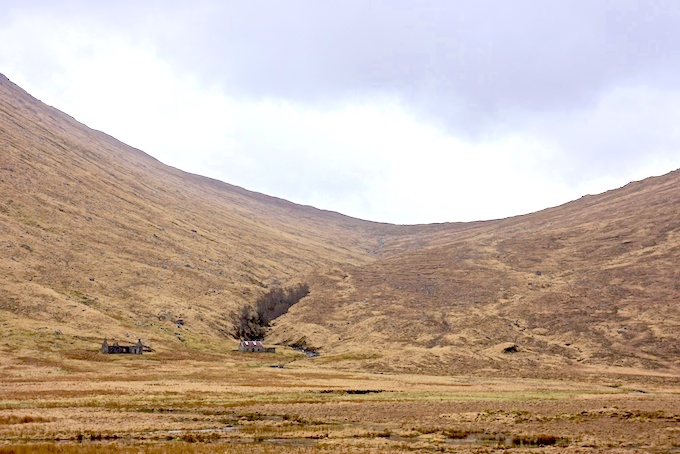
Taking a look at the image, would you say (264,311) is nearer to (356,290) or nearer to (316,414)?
(356,290)

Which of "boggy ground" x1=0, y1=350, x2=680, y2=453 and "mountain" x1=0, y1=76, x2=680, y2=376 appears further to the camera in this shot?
"mountain" x1=0, y1=76, x2=680, y2=376

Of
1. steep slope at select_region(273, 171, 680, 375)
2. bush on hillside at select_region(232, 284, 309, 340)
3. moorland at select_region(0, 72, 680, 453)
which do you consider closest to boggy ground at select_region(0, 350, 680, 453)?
moorland at select_region(0, 72, 680, 453)

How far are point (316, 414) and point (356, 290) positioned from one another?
4314 inches

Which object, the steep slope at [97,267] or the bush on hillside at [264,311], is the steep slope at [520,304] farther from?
the steep slope at [97,267]

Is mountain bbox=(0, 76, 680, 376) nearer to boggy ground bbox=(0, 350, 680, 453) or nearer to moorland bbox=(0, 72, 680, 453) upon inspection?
moorland bbox=(0, 72, 680, 453)

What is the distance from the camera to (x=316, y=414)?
46.6 m

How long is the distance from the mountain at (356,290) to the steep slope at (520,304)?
41 cm

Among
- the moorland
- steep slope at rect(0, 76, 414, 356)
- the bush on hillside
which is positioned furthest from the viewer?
the bush on hillside

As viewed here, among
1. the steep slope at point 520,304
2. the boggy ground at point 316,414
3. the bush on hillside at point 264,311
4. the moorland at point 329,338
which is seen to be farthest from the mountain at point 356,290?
the boggy ground at point 316,414

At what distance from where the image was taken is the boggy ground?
111ft

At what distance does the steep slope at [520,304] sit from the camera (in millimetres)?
106625

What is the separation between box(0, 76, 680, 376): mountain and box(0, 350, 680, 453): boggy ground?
22.9 metres

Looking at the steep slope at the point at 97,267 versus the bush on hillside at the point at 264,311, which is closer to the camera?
the steep slope at the point at 97,267

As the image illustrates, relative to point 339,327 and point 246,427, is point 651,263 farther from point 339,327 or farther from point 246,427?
point 246,427
